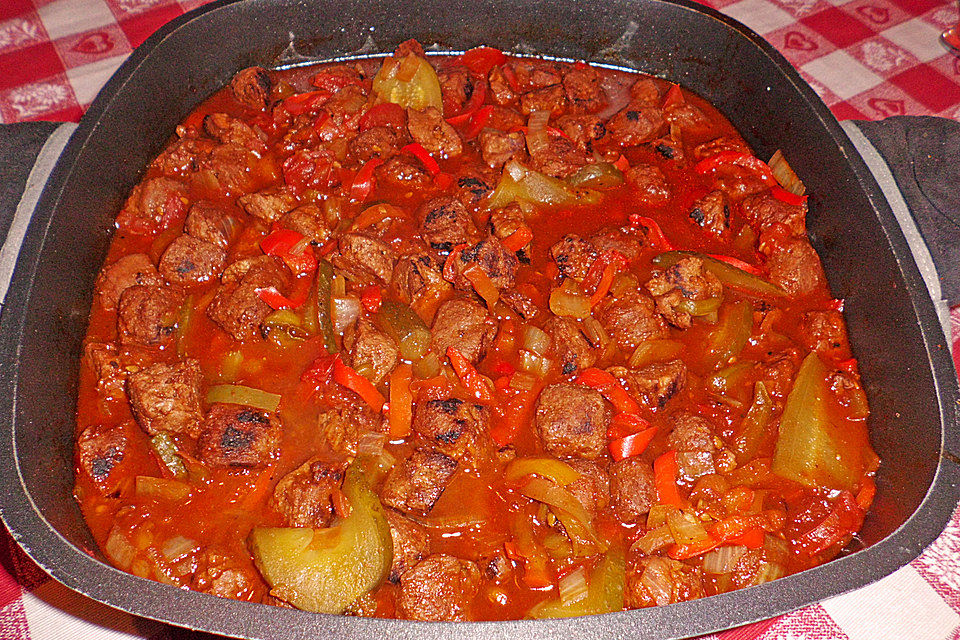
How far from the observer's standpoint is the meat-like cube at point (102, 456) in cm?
267

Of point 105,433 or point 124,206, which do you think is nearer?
point 105,433

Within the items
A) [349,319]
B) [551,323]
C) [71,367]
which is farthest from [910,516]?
[71,367]

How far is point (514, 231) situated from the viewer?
130 inches

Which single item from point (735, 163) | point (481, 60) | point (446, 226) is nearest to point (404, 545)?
point (446, 226)

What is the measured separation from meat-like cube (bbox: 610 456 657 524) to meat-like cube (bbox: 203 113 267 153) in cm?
247

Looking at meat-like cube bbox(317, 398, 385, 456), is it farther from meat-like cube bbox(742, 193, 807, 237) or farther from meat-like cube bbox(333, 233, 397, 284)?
meat-like cube bbox(742, 193, 807, 237)

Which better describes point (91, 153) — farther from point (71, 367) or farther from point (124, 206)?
point (71, 367)

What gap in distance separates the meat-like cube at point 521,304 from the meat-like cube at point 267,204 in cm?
116

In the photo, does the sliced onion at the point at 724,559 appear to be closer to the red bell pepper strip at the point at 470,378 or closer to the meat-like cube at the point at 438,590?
the meat-like cube at the point at 438,590

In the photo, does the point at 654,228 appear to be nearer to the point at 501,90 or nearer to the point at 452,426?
the point at 501,90

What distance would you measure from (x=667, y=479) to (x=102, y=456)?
216 centimetres

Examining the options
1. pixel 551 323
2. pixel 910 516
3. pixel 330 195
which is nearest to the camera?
pixel 910 516

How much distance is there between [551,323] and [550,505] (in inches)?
32.7

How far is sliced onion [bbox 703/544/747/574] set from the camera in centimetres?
252
